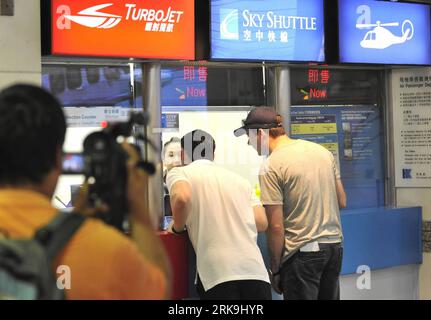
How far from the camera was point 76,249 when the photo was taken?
1312mm

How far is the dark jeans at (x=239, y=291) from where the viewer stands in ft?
11.2

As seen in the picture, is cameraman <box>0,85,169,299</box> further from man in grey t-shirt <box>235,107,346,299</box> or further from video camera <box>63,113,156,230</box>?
man in grey t-shirt <box>235,107,346,299</box>

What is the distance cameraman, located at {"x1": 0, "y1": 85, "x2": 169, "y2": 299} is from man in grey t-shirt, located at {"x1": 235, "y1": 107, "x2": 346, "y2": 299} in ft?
7.84

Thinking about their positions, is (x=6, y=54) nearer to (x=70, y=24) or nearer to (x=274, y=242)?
(x=70, y=24)

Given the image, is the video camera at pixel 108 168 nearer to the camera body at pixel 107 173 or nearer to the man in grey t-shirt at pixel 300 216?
the camera body at pixel 107 173

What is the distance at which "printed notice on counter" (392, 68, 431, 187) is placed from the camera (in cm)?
555

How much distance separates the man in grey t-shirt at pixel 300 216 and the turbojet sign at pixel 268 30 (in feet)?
3.59

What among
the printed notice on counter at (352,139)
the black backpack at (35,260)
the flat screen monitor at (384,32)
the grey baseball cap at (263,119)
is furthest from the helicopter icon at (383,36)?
the black backpack at (35,260)

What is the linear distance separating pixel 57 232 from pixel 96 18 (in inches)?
120

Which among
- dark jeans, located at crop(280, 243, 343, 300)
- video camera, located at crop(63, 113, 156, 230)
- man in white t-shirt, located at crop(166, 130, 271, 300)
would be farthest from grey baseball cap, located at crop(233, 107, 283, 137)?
video camera, located at crop(63, 113, 156, 230)

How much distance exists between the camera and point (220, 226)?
341 cm

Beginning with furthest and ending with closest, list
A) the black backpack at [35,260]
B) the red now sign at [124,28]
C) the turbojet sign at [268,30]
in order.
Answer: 1. the turbojet sign at [268,30]
2. the red now sign at [124,28]
3. the black backpack at [35,260]

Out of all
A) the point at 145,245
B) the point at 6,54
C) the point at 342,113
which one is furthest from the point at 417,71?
the point at 145,245

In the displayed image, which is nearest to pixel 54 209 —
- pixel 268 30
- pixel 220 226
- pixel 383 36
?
pixel 220 226
